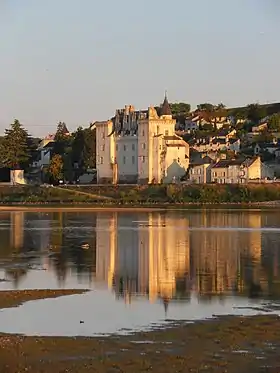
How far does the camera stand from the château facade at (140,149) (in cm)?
11012

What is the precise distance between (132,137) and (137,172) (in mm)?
5492

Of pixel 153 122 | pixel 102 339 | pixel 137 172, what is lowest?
pixel 102 339

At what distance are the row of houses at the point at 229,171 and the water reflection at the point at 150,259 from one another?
48.5m

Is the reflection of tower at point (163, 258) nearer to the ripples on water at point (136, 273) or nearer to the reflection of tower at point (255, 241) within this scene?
the ripples on water at point (136, 273)

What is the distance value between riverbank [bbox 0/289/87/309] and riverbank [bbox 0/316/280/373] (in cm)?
463

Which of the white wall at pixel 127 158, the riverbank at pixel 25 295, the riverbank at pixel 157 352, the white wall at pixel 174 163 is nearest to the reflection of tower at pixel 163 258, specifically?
the riverbank at pixel 25 295

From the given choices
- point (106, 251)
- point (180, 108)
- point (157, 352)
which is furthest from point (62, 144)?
point (157, 352)

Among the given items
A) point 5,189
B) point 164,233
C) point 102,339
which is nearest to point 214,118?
point 5,189

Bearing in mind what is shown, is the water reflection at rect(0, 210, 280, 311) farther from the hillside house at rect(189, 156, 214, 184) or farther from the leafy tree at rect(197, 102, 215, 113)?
the leafy tree at rect(197, 102, 215, 113)

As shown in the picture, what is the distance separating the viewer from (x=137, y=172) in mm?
113125

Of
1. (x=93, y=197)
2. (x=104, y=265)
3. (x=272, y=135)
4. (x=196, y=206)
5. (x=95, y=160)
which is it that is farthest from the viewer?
(x=272, y=135)

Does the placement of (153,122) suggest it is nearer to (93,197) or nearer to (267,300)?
(93,197)

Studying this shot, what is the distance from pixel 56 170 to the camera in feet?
381

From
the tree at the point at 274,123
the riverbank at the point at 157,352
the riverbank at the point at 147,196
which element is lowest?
the riverbank at the point at 157,352
